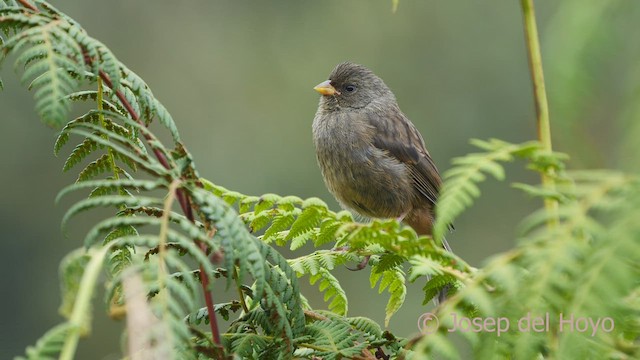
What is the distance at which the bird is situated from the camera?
5.21 meters

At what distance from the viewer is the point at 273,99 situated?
38.8 feet

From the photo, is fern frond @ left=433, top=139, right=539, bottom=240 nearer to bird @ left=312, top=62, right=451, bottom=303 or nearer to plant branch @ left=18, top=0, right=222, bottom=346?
plant branch @ left=18, top=0, right=222, bottom=346

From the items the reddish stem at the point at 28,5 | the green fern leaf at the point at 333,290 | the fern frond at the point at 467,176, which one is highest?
the reddish stem at the point at 28,5

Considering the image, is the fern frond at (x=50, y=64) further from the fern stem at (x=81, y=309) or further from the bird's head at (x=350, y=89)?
the bird's head at (x=350, y=89)

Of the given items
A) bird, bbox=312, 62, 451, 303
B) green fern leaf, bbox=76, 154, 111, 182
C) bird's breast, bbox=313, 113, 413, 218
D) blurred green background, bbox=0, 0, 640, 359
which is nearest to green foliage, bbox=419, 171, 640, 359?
green fern leaf, bbox=76, 154, 111, 182

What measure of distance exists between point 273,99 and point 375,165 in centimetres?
670

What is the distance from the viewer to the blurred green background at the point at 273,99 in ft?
33.3

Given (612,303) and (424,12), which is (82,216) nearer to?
(424,12)

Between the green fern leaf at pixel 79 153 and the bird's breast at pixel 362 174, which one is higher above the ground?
the bird's breast at pixel 362 174

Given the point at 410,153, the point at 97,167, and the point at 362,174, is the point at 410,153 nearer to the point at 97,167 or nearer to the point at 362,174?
the point at 362,174

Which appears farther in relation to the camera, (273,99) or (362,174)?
(273,99)

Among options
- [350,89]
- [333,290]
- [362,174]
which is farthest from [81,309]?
[350,89]

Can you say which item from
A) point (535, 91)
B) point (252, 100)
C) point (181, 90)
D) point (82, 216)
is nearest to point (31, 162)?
point (82, 216)

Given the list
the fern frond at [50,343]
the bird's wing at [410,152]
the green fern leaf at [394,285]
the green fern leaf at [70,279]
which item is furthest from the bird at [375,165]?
the fern frond at [50,343]
